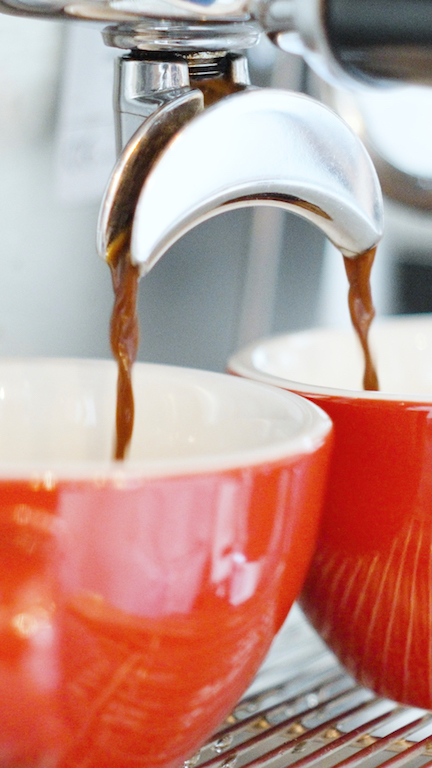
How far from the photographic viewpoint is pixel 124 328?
28 centimetres

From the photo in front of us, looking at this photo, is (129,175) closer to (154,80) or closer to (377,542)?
(154,80)

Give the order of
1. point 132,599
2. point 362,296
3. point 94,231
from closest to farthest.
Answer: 1. point 132,599
2. point 362,296
3. point 94,231

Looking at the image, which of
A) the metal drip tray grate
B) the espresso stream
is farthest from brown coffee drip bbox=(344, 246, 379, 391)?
the metal drip tray grate

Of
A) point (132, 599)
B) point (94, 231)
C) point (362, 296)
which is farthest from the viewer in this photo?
point (94, 231)

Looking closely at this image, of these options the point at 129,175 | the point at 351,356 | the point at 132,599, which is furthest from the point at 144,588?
the point at 351,356

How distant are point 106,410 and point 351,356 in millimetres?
140

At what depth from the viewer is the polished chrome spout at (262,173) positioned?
0.25 metres

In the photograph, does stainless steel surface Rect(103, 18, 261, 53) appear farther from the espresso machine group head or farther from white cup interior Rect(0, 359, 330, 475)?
white cup interior Rect(0, 359, 330, 475)

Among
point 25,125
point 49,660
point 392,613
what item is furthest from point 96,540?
point 25,125

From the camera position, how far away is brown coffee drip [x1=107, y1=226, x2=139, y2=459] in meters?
0.26

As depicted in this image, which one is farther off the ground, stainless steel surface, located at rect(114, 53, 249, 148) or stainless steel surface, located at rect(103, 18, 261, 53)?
Answer: stainless steel surface, located at rect(103, 18, 261, 53)

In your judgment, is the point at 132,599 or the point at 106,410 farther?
the point at 106,410

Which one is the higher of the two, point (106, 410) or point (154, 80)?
point (154, 80)

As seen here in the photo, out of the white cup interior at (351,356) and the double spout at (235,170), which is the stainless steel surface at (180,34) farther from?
the white cup interior at (351,356)
